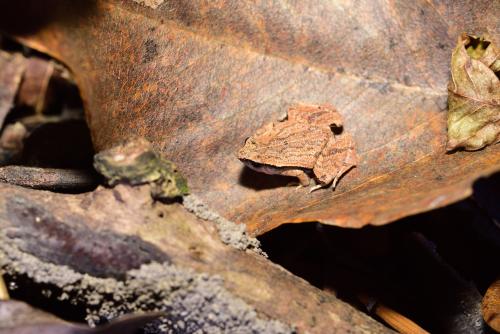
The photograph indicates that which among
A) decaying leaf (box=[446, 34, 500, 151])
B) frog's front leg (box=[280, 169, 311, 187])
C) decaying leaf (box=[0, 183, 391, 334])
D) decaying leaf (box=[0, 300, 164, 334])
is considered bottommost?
decaying leaf (box=[0, 300, 164, 334])

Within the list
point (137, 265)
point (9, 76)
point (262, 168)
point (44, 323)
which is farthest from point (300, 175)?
point (9, 76)

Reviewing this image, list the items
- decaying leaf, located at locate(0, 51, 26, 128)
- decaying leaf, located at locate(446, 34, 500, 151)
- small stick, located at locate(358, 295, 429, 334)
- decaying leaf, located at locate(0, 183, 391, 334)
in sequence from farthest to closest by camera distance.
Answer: decaying leaf, located at locate(0, 51, 26, 128), decaying leaf, located at locate(446, 34, 500, 151), small stick, located at locate(358, 295, 429, 334), decaying leaf, located at locate(0, 183, 391, 334)

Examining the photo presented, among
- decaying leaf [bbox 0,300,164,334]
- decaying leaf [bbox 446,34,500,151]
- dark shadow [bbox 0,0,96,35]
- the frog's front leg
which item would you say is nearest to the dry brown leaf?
decaying leaf [bbox 446,34,500,151]

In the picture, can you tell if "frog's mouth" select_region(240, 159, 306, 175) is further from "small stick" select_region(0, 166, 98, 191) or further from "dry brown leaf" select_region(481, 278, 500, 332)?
"dry brown leaf" select_region(481, 278, 500, 332)

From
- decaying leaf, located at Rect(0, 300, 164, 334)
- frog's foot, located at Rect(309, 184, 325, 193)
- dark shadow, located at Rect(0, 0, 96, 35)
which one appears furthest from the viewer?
dark shadow, located at Rect(0, 0, 96, 35)

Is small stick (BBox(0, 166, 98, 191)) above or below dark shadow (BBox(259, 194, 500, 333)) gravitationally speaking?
below

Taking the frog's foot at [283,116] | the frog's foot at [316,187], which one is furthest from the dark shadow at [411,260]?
the frog's foot at [283,116]

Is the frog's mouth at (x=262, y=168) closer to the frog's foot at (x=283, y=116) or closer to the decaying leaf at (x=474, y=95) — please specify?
the frog's foot at (x=283, y=116)

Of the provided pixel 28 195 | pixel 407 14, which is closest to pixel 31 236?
pixel 28 195
